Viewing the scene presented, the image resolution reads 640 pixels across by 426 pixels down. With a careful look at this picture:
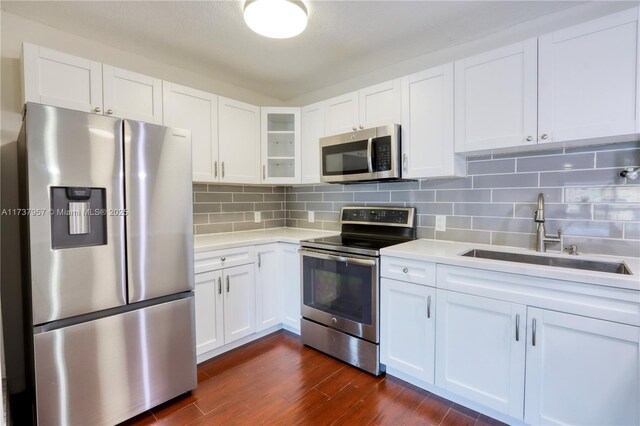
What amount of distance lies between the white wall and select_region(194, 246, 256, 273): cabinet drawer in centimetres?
173

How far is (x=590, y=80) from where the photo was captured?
5.57 feet

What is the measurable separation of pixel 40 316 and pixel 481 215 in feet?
8.54

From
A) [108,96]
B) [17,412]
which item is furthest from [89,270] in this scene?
[108,96]

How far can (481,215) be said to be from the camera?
232cm

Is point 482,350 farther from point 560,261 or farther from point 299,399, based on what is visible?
point 299,399

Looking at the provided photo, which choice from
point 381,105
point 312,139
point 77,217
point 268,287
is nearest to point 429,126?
point 381,105

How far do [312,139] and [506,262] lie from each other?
1854 mm

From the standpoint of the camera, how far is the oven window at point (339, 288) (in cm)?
226

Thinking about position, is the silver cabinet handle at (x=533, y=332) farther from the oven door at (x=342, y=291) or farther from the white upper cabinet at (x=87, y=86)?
the white upper cabinet at (x=87, y=86)

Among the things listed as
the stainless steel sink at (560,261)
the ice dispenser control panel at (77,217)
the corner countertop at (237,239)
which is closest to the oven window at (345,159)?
the corner countertop at (237,239)

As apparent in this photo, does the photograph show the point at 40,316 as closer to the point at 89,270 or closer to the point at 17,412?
the point at 89,270

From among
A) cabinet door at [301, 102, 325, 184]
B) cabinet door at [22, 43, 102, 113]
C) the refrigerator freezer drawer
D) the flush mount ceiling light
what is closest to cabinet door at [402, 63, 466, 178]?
cabinet door at [301, 102, 325, 184]

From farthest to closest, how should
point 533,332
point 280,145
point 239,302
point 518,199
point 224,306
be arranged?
point 280,145 < point 239,302 < point 224,306 < point 518,199 < point 533,332

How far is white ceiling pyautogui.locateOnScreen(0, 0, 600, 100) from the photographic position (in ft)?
6.44
